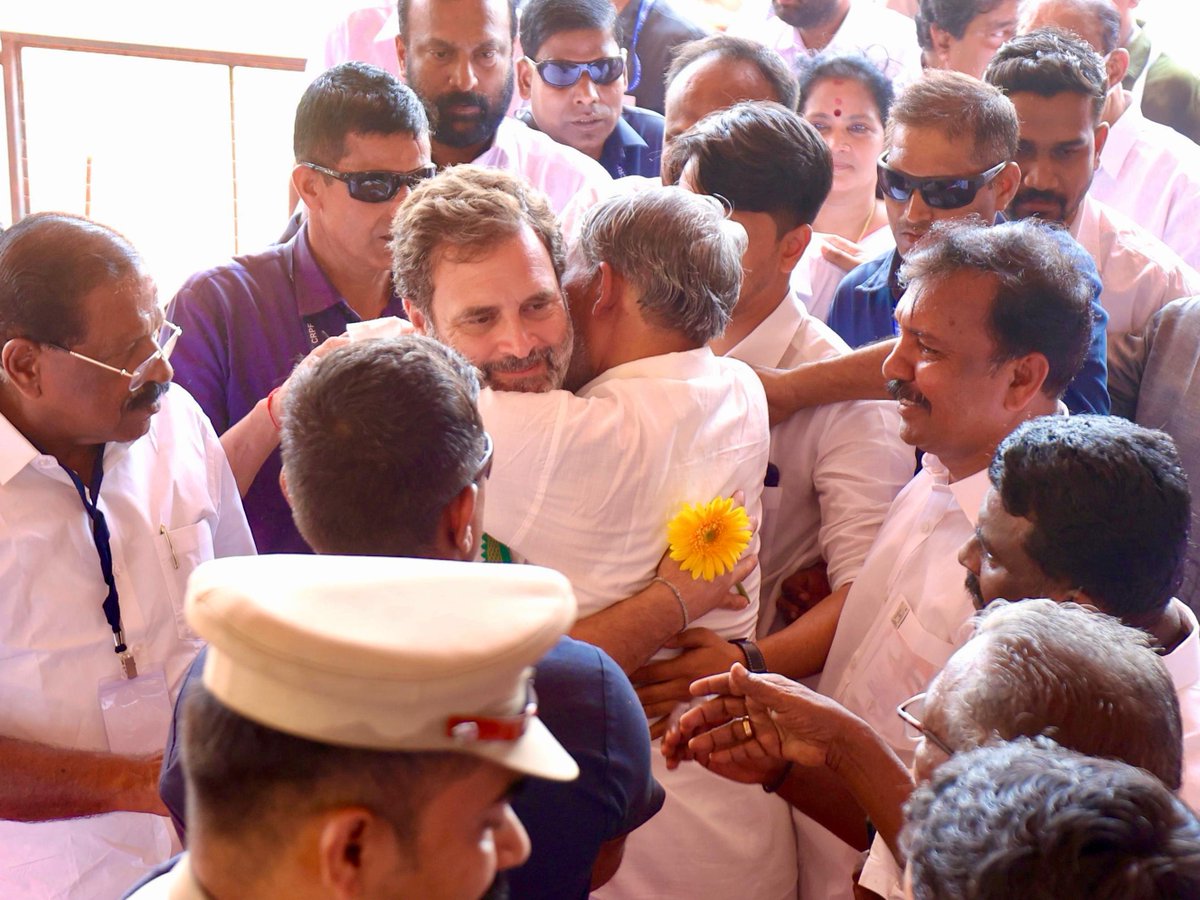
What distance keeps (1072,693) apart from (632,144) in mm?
3618

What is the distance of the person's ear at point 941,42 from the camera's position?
496 cm

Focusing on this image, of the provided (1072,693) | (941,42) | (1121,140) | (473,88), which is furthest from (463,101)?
(1072,693)

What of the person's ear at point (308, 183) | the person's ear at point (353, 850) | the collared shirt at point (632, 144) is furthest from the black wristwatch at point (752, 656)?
the collared shirt at point (632, 144)

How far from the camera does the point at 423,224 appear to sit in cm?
252

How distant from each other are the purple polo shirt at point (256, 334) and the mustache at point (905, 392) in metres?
1.58

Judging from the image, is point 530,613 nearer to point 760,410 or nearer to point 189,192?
point 760,410

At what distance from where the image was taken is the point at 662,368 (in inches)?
95.5

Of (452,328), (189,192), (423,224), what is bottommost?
(189,192)

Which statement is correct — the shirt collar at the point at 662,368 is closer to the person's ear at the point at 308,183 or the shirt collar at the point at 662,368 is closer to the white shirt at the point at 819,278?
the person's ear at the point at 308,183

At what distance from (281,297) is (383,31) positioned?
215cm

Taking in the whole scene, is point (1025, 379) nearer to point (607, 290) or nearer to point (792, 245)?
point (792, 245)

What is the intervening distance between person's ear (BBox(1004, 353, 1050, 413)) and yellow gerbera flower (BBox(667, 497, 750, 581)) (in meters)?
0.72

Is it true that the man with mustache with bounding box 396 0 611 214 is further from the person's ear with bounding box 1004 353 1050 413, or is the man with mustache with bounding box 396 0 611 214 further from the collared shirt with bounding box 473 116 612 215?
the person's ear with bounding box 1004 353 1050 413

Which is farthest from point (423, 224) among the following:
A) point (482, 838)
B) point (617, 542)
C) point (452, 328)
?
point (482, 838)
